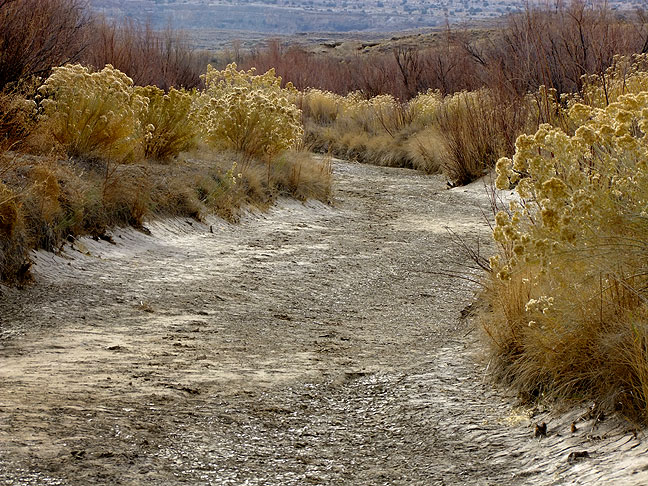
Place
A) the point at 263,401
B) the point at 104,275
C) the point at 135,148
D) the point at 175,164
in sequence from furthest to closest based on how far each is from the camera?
the point at 175,164 < the point at 135,148 < the point at 104,275 < the point at 263,401

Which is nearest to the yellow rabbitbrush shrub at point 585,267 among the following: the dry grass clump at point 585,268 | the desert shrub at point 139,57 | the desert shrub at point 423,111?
the dry grass clump at point 585,268

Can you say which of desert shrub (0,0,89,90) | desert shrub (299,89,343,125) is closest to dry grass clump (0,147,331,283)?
desert shrub (0,0,89,90)

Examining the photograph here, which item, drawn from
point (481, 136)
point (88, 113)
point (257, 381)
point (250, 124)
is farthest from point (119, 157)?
point (481, 136)

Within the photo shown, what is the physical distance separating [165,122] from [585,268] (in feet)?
25.5

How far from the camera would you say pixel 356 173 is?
17203mm

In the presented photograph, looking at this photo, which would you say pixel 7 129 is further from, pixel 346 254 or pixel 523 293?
pixel 523 293

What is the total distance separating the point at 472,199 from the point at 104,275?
7.39 metres

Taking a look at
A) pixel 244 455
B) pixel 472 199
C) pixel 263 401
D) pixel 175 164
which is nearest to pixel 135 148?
pixel 175 164

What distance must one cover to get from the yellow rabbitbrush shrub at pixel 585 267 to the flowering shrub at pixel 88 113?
218 inches

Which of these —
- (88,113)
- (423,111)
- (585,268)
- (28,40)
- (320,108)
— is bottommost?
(320,108)

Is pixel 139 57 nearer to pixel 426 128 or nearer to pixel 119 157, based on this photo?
pixel 426 128

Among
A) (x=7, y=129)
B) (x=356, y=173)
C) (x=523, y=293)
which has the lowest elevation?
(x=356, y=173)

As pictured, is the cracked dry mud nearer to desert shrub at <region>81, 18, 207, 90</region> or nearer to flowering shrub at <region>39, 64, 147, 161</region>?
flowering shrub at <region>39, 64, 147, 161</region>

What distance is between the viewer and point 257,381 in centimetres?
475
